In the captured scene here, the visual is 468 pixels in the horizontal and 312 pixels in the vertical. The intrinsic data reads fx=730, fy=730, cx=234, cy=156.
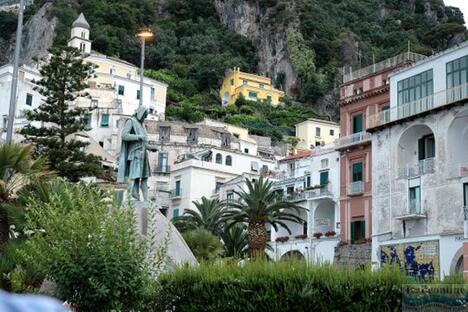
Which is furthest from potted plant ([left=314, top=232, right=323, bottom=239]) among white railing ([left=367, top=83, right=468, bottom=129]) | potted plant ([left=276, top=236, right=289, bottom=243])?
white railing ([left=367, top=83, right=468, bottom=129])

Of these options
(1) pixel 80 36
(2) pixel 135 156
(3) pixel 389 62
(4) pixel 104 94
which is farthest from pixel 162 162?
(2) pixel 135 156

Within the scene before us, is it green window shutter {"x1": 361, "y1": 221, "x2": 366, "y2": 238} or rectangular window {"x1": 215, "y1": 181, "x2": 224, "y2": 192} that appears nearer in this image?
green window shutter {"x1": 361, "y1": 221, "x2": 366, "y2": 238}

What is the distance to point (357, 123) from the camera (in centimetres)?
4516

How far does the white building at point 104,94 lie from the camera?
7406 cm

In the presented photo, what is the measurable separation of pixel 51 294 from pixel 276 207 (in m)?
24.7

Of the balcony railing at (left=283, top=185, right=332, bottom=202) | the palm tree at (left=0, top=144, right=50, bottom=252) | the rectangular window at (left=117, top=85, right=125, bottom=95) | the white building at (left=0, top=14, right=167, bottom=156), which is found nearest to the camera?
the palm tree at (left=0, top=144, right=50, bottom=252)

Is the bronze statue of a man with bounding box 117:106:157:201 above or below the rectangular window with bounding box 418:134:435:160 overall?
below

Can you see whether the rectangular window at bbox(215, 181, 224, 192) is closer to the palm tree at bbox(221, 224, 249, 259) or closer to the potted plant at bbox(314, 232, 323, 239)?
the potted plant at bbox(314, 232, 323, 239)

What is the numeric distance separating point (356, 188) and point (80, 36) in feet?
214

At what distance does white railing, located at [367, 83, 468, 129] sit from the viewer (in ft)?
116

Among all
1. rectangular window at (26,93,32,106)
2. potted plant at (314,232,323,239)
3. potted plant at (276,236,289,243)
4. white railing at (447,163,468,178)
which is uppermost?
rectangular window at (26,93,32,106)

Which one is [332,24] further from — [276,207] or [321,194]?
[276,207]

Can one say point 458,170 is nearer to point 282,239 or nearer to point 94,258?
point 282,239

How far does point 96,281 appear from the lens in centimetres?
1321
